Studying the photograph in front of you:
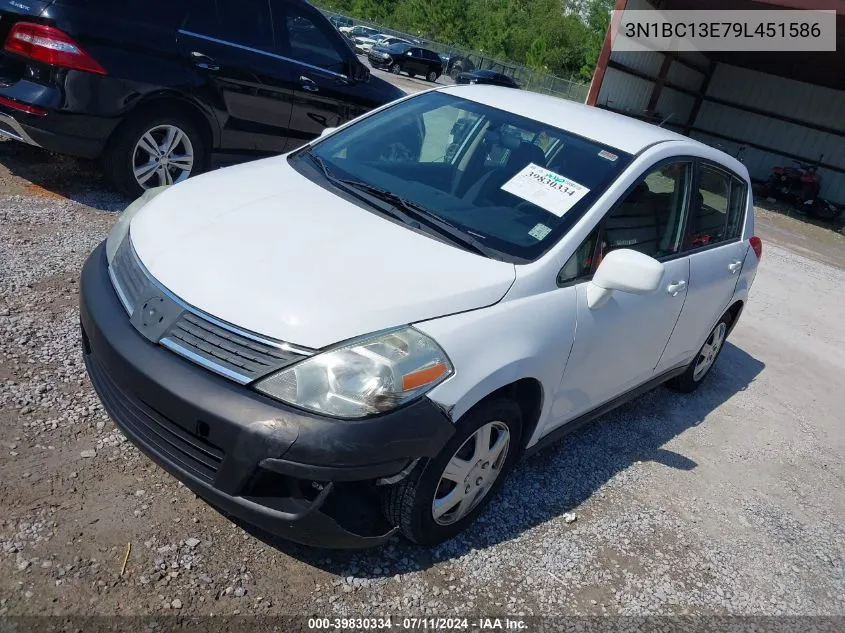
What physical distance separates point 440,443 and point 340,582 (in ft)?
2.27

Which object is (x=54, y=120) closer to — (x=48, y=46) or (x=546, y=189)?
(x=48, y=46)

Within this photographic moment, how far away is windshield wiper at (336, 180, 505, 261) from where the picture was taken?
301cm

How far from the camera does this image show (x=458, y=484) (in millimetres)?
2846

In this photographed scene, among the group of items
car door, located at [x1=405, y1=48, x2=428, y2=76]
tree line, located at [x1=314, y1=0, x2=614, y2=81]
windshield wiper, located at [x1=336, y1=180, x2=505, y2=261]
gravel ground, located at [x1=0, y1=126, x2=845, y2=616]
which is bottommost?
gravel ground, located at [x1=0, y1=126, x2=845, y2=616]

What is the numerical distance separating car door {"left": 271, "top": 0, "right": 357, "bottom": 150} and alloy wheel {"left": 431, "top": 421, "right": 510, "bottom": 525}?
173 inches

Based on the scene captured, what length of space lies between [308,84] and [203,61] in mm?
1068

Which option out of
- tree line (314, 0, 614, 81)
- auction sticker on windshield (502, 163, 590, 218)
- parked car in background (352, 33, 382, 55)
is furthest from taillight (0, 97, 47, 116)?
tree line (314, 0, 614, 81)

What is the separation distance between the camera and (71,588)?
2.36 m

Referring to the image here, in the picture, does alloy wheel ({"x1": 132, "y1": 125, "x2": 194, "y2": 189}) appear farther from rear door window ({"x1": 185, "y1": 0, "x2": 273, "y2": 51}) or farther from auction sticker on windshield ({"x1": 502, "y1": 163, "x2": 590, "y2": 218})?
auction sticker on windshield ({"x1": 502, "y1": 163, "x2": 590, "y2": 218})

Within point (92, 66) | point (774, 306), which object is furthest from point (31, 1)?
point (774, 306)

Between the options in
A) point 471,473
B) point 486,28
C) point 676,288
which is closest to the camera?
point 471,473

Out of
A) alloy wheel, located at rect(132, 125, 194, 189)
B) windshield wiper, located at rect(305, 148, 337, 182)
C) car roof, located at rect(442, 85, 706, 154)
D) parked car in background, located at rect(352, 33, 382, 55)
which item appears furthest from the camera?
parked car in background, located at rect(352, 33, 382, 55)

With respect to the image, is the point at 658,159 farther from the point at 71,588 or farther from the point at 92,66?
the point at 92,66

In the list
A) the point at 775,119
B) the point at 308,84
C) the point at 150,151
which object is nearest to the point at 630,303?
the point at 150,151
